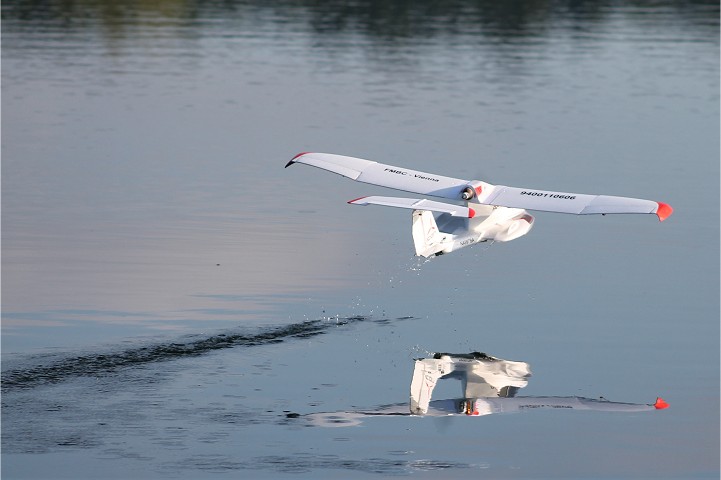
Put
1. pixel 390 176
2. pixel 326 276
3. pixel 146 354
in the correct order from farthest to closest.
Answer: pixel 390 176 → pixel 326 276 → pixel 146 354

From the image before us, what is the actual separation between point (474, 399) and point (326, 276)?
787 centimetres

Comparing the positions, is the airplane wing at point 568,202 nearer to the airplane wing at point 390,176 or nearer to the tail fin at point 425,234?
the airplane wing at point 390,176

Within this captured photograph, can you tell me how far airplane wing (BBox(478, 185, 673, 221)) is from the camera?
28.4m

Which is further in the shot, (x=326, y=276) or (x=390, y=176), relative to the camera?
(x=390, y=176)

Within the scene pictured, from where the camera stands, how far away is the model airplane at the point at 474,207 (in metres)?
28.4

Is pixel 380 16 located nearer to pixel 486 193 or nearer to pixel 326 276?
pixel 486 193

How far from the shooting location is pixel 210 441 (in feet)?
63.5

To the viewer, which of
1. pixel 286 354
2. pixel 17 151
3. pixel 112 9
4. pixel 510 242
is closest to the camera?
pixel 286 354

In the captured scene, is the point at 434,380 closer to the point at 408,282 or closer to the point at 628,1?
the point at 408,282

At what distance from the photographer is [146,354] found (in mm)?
23141

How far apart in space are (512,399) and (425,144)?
23.4 m

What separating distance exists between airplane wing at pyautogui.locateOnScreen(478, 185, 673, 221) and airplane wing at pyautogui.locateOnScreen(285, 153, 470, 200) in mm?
724

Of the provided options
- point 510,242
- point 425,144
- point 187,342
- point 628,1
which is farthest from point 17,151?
point 628,1

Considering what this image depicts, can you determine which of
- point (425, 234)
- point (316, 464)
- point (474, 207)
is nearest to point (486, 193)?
point (474, 207)
